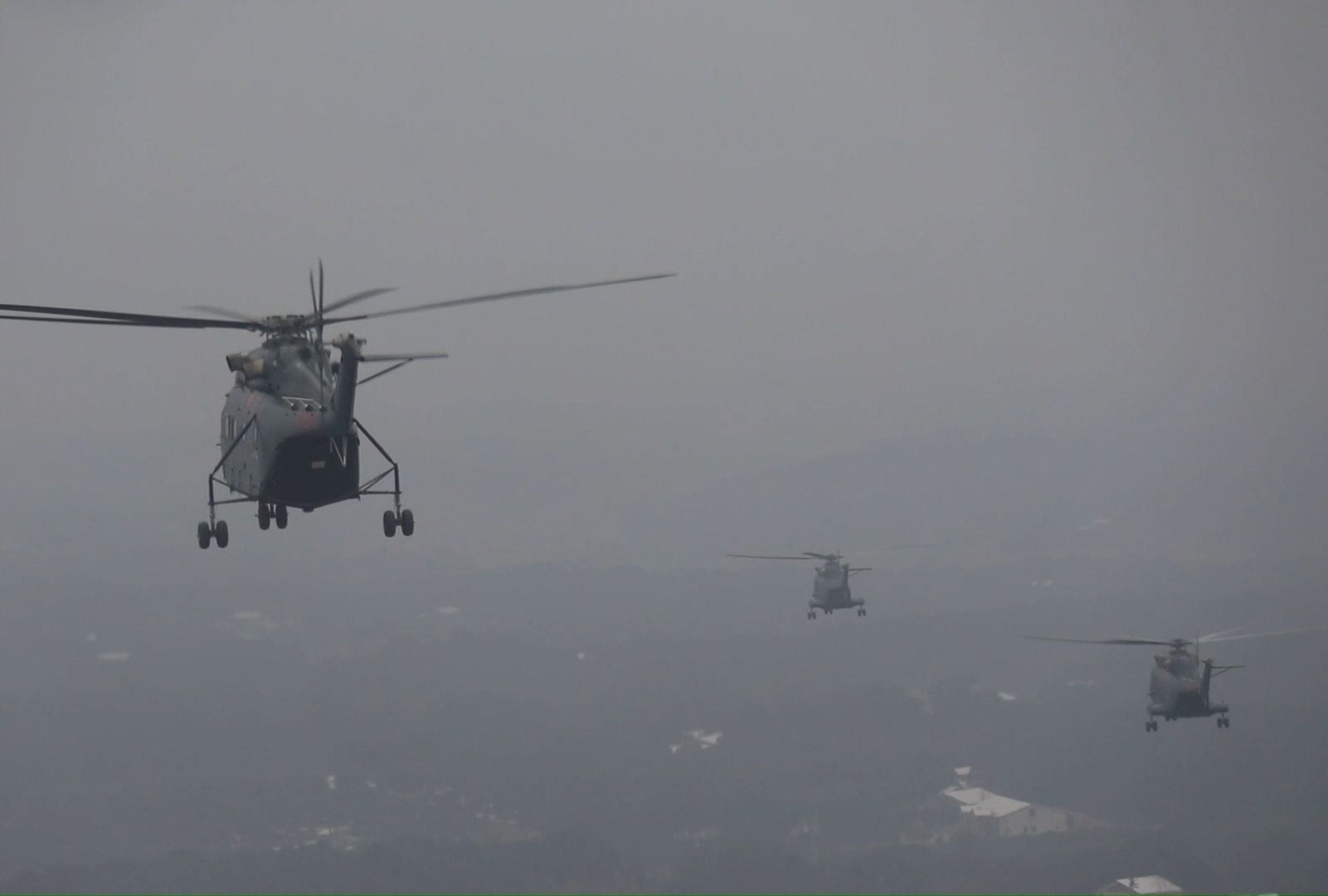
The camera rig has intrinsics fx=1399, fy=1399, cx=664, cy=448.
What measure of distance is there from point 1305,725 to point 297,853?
121022 mm

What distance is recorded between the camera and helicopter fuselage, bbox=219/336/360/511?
101 feet

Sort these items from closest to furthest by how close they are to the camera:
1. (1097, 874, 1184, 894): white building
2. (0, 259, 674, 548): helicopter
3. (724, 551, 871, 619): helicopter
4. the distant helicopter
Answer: (0, 259, 674, 548): helicopter, the distant helicopter, (724, 551, 871, 619): helicopter, (1097, 874, 1184, 894): white building

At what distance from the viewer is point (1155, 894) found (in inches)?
5842

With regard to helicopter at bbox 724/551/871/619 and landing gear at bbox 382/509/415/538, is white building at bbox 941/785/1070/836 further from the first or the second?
landing gear at bbox 382/509/415/538

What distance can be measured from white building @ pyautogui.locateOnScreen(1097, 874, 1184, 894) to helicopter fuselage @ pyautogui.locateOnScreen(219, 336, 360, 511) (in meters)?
137

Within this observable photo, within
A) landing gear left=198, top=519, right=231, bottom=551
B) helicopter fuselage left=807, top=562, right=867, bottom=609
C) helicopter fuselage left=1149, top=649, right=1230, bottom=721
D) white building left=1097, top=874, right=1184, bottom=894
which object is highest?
landing gear left=198, top=519, right=231, bottom=551

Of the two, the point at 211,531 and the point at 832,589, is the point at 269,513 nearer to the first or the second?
the point at 211,531

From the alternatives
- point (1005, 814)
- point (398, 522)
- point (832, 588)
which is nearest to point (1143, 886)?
point (1005, 814)

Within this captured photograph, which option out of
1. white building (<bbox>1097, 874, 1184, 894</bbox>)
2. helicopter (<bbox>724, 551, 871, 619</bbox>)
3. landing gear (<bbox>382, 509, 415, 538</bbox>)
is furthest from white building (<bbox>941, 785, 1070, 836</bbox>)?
landing gear (<bbox>382, 509, 415, 538</bbox>)

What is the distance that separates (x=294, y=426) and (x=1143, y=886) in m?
142

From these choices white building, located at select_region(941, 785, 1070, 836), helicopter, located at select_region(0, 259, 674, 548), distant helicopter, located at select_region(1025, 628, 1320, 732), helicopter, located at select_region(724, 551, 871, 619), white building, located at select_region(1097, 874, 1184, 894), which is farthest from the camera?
white building, located at select_region(941, 785, 1070, 836)

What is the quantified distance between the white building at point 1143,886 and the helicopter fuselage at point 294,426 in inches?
5380

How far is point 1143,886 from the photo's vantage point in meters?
150

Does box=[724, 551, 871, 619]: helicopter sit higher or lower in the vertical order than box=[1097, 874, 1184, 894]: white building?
higher
